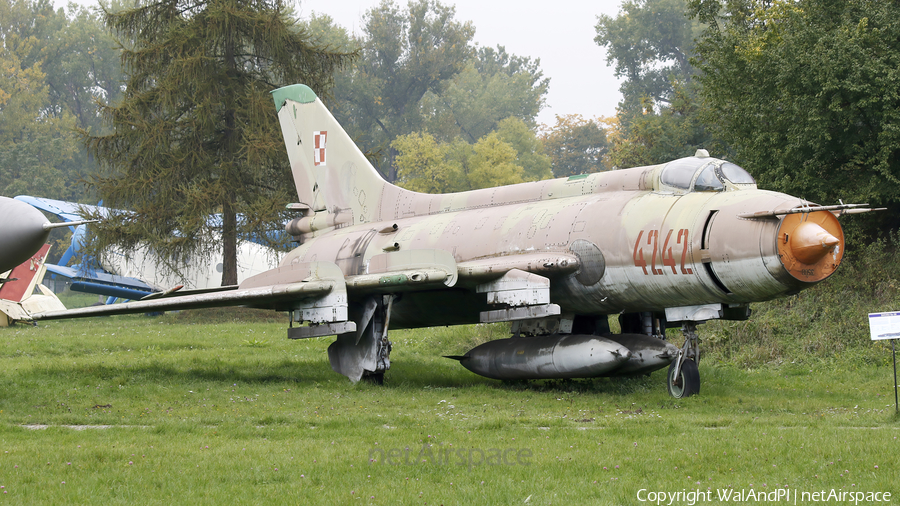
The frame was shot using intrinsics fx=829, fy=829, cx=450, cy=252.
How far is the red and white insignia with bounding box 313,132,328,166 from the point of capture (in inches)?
763

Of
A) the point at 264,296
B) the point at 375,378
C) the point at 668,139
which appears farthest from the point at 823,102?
the point at 668,139

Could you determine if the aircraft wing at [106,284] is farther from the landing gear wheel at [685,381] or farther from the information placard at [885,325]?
the information placard at [885,325]

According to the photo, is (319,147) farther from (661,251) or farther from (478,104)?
(478,104)

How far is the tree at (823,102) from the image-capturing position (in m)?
18.2

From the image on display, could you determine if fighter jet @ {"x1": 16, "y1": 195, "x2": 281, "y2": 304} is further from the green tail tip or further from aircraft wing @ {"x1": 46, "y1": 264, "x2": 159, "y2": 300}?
the green tail tip

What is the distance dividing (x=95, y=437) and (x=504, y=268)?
6864mm

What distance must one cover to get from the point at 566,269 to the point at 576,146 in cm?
7482

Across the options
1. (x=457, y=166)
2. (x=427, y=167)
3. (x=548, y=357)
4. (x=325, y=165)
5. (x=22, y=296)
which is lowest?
(x=548, y=357)

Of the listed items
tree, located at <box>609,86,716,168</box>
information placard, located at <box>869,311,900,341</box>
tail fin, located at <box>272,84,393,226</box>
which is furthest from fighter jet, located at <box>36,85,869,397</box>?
tree, located at <box>609,86,716,168</box>

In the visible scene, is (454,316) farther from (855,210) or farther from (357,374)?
(855,210)

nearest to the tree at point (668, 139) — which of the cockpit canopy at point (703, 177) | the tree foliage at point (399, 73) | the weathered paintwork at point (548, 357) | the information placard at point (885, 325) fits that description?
the cockpit canopy at point (703, 177)

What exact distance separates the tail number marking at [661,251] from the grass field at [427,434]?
2.04 meters

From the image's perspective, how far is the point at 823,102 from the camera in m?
18.9

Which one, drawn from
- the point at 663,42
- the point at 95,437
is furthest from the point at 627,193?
the point at 663,42
